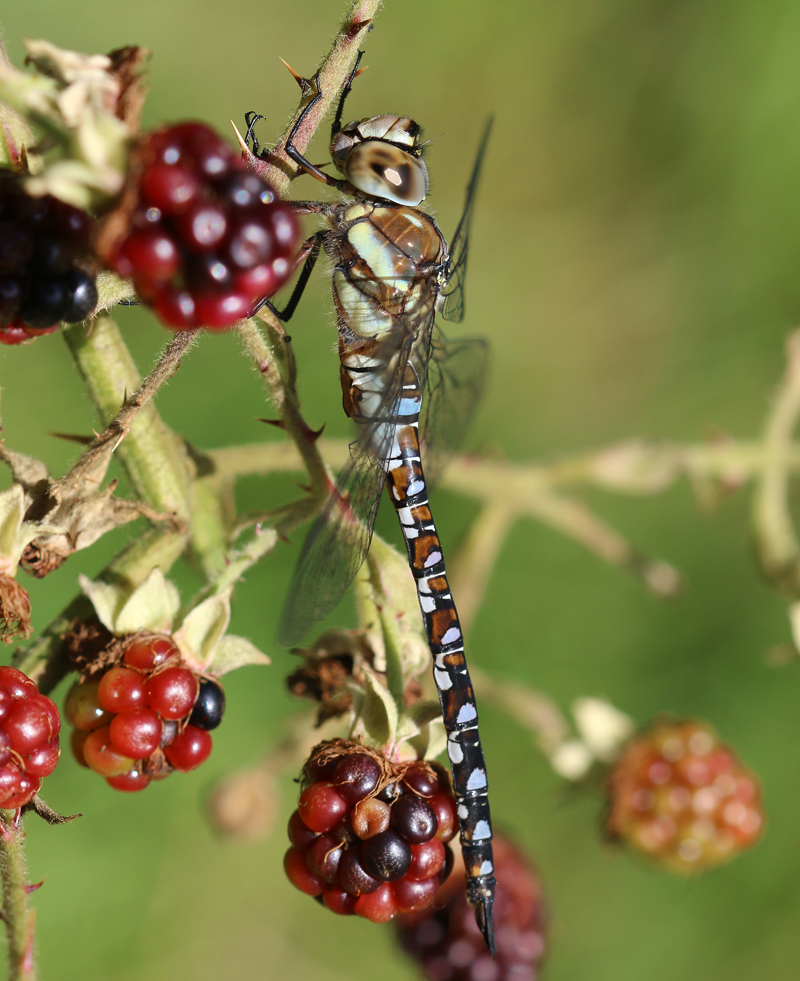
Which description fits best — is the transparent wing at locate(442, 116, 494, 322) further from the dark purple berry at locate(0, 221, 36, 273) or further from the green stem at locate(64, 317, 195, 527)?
the dark purple berry at locate(0, 221, 36, 273)

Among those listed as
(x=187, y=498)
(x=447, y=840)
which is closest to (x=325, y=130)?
(x=187, y=498)

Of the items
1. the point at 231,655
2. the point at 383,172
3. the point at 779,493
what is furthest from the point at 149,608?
the point at 779,493

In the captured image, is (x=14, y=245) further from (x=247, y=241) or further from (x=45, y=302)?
(x=247, y=241)

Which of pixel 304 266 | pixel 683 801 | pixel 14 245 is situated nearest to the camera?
pixel 14 245

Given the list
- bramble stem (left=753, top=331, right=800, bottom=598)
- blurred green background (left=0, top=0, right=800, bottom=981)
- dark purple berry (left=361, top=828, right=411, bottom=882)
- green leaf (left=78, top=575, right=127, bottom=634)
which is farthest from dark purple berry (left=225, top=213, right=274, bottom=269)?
blurred green background (left=0, top=0, right=800, bottom=981)

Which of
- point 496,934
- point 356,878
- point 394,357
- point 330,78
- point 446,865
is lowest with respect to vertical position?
point 496,934

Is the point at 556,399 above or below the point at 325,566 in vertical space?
below
